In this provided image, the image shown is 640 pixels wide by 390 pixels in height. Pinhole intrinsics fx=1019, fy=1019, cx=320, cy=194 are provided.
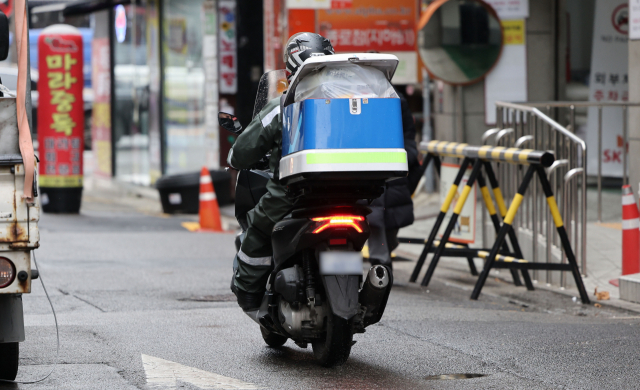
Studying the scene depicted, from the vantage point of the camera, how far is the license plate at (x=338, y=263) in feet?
16.8

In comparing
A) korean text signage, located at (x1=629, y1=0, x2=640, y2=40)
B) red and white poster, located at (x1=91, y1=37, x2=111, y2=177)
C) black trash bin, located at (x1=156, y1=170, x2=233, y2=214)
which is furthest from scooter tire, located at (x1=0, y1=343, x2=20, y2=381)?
red and white poster, located at (x1=91, y1=37, x2=111, y2=177)

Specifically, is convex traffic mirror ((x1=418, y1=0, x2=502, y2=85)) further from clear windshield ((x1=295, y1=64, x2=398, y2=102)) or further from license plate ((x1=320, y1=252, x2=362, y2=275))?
license plate ((x1=320, y1=252, x2=362, y2=275))

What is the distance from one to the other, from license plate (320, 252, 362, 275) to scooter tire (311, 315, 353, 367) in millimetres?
230

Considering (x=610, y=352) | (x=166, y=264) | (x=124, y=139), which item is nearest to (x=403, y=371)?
(x=610, y=352)

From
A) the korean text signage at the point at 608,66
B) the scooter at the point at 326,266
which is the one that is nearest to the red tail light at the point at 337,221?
the scooter at the point at 326,266

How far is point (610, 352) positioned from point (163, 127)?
45.8ft

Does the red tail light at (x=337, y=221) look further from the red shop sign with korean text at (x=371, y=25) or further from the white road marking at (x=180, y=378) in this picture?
the red shop sign with korean text at (x=371, y=25)

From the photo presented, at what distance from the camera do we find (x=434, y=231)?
9148 mm

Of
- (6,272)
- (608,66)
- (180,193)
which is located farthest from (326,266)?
(180,193)

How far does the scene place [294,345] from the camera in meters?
6.20

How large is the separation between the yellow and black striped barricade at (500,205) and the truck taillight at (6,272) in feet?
14.2

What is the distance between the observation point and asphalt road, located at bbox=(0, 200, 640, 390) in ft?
17.0

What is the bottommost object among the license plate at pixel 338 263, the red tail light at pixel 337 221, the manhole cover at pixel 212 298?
the manhole cover at pixel 212 298

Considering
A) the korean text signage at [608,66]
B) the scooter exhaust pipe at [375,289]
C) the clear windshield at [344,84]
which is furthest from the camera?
the korean text signage at [608,66]
